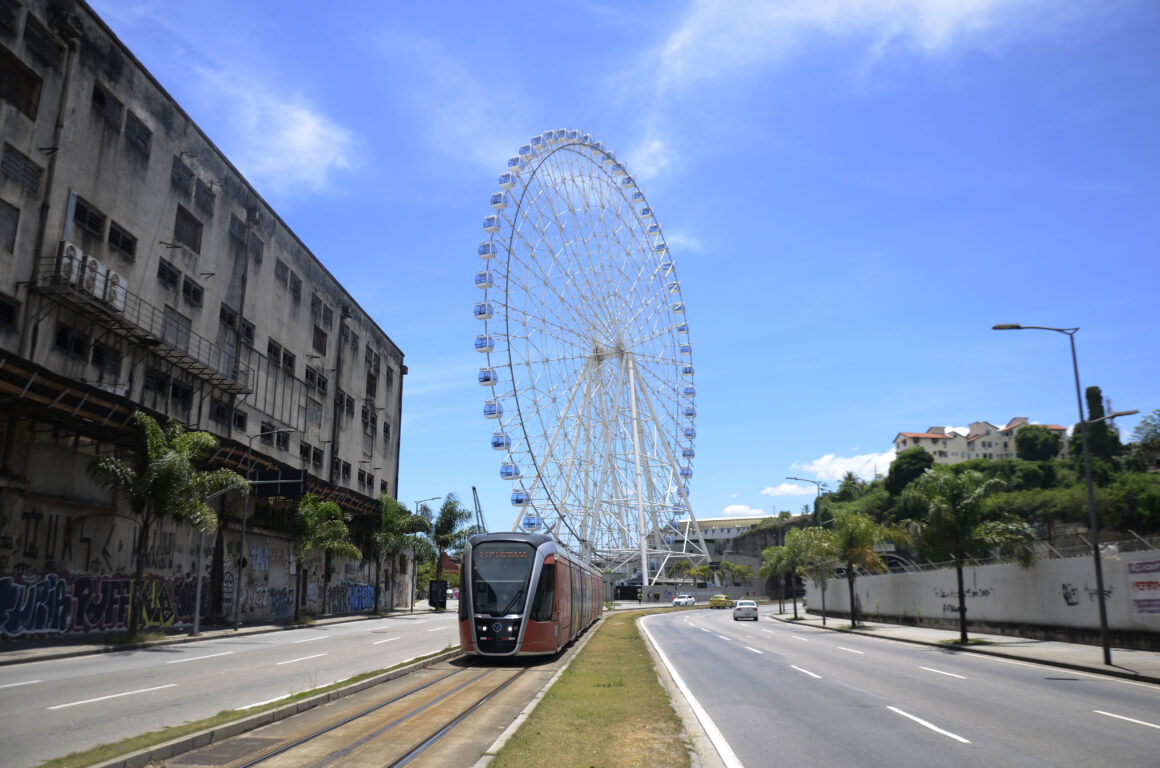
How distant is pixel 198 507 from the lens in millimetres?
34594

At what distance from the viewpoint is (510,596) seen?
966 inches

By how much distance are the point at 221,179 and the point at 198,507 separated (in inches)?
800

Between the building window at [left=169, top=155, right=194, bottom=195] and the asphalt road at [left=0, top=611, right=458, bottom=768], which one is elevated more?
the building window at [left=169, top=155, right=194, bottom=195]

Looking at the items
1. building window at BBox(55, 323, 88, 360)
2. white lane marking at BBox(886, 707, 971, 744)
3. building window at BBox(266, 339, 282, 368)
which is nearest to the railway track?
white lane marking at BBox(886, 707, 971, 744)

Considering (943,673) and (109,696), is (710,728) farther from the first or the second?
(943,673)

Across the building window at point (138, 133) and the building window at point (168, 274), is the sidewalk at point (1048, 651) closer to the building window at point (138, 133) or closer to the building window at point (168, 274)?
the building window at point (168, 274)

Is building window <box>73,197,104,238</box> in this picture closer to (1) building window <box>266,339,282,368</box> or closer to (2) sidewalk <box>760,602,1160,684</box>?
(1) building window <box>266,339,282,368</box>

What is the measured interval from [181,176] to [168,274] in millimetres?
5397

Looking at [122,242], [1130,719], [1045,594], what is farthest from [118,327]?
[1045,594]

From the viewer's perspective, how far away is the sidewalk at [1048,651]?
881 inches

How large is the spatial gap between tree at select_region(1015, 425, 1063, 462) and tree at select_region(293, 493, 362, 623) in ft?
457

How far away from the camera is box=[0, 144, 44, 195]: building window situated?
29.7m

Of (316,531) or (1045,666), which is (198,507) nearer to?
(316,531)

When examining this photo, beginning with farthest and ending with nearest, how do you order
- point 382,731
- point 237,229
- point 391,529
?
1. point 391,529
2. point 237,229
3. point 382,731
